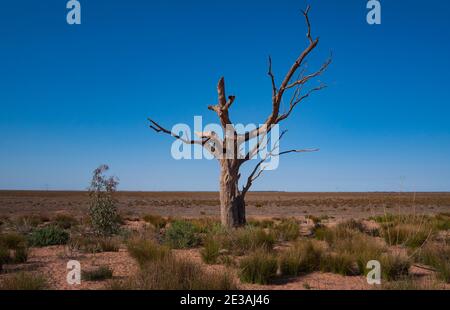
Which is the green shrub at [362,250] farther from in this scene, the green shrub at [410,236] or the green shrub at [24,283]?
the green shrub at [24,283]

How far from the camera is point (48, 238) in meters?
11.1

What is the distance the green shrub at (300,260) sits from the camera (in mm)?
7418

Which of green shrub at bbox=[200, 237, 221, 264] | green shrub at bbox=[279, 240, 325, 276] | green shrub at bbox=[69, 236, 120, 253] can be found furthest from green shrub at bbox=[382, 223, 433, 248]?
green shrub at bbox=[69, 236, 120, 253]

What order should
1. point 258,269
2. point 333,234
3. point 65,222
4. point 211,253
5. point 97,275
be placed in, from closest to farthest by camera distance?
point 258,269
point 97,275
point 211,253
point 333,234
point 65,222

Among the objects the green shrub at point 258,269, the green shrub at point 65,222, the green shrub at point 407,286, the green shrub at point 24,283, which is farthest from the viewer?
the green shrub at point 65,222

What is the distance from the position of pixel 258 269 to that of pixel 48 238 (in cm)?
692

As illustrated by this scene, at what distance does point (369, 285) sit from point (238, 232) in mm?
4061

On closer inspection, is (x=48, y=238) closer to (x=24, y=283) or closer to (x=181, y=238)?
(x=181, y=238)

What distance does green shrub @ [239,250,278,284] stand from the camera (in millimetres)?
6809

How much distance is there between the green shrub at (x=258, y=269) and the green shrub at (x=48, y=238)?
21.2 feet

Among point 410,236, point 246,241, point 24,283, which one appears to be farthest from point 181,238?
point 410,236

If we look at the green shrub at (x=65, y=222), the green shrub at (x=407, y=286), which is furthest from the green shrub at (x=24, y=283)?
the green shrub at (x=65, y=222)
